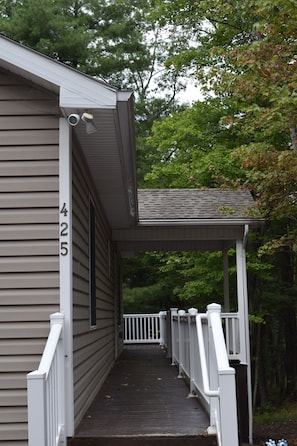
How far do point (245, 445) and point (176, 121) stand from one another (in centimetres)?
924

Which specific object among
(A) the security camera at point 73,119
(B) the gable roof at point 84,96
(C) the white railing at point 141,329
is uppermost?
(B) the gable roof at point 84,96

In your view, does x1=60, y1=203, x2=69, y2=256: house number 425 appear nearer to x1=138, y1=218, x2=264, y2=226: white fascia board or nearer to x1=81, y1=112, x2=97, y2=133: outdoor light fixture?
→ x1=81, y1=112, x2=97, y2=133: outdoor light fixture

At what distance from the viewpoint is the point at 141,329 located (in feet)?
72.2

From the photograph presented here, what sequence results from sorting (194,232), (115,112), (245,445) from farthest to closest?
(194,232), (245,445), (115,112)

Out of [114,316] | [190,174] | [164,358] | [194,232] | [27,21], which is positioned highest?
[27,21]

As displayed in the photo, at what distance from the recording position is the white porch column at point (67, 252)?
19.1 feet

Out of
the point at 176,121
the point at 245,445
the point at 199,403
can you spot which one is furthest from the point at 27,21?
the point at 199,403

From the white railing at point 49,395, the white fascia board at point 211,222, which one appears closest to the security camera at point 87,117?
the white railing at point 49,395

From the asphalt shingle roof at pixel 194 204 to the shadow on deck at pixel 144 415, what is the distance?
297 cm

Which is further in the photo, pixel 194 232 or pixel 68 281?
pixel 194 232

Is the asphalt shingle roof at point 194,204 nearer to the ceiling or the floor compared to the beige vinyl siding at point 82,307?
nearer to the ceiling

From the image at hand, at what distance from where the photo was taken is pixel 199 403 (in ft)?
26.5

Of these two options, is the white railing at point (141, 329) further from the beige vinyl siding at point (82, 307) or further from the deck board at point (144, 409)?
the beige vinyl siding at point (82, 307)

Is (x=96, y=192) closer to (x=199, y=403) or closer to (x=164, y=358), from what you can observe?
(x=199, y=403)
